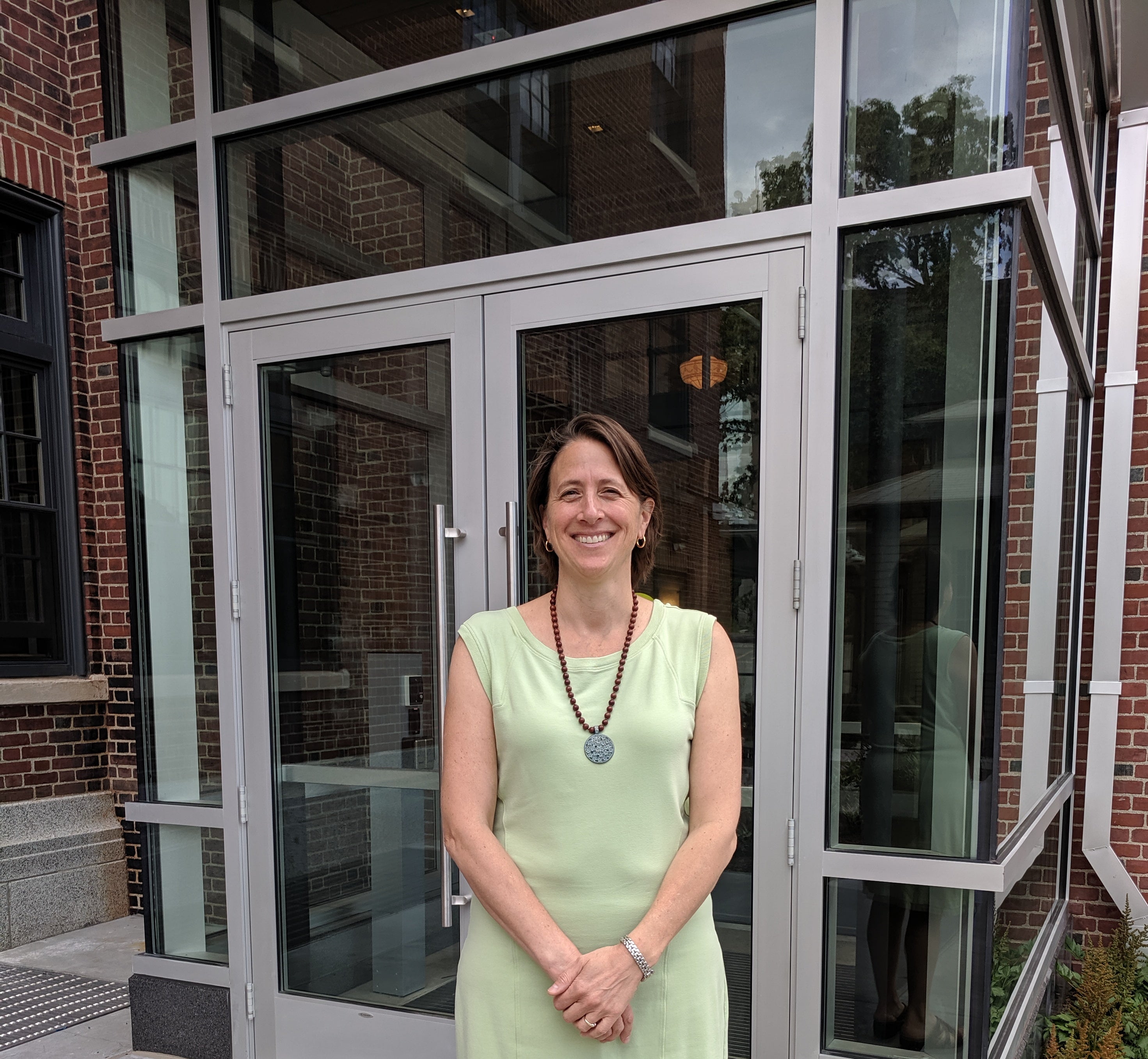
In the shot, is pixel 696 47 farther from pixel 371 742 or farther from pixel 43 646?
pixel 43 646

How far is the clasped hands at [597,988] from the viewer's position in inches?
60.7

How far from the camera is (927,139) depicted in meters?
2.38

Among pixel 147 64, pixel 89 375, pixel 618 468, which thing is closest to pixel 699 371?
pixel 618 468

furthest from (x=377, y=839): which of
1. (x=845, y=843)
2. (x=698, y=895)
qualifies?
(x=698, y=895)

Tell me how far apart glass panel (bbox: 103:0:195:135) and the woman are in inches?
106

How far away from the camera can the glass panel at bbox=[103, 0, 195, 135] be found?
3.43 meters

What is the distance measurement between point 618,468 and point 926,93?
1.49 metres

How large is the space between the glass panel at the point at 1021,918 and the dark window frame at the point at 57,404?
529 centimetres

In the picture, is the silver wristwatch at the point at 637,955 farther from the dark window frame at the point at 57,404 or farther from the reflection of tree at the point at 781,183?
the dark window frame at the point at 57,404

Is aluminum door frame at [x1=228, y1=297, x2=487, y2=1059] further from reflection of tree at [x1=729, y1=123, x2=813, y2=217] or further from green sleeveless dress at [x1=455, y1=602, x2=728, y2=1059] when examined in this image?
green sleeveless dress at [x1=455, y1=602, x2=728, y2=1059]

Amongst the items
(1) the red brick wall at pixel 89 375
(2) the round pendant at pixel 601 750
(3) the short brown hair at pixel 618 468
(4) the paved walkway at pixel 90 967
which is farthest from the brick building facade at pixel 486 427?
(1) the red brick wall at pixel 89 375

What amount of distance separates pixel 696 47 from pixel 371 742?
96.8 inches

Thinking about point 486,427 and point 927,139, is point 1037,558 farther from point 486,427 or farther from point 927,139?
point 486,427

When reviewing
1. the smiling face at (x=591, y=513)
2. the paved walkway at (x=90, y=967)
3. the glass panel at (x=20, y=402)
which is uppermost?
the glass panel at (x=20, y=402)
